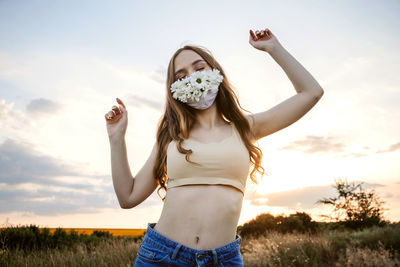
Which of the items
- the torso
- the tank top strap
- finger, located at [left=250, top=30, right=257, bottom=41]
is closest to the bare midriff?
the torso

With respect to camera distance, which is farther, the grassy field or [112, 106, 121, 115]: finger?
the grassy field

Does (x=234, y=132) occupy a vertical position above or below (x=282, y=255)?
above

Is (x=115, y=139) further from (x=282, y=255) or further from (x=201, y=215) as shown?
(x=282, y=255)

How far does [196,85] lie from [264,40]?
2.59 feet

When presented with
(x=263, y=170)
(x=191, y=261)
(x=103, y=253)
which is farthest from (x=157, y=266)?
(x=103, y=253)

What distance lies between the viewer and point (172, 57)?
11.3 ft

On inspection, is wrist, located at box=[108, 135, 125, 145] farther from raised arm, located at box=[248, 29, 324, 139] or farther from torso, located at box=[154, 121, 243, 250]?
raised arm, located at box=[248, 29, 324, 139]

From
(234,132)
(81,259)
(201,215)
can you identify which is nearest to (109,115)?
(234,132)

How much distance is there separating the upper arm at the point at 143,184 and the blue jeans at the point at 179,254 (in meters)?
0.56

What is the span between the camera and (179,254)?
7.81ft

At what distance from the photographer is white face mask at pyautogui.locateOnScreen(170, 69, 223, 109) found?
→ 2.98m

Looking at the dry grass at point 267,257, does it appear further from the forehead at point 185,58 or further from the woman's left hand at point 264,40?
the woman's left hand at point 264,40

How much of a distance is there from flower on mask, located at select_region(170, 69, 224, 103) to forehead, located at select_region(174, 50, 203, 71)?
0.78 feet

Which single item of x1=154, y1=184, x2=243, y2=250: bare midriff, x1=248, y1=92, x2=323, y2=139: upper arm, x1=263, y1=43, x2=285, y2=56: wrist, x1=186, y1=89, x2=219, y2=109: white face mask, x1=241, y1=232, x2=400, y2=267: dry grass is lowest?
x1=241, y1=232, x2=400, y2=267: dry grass
